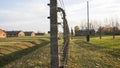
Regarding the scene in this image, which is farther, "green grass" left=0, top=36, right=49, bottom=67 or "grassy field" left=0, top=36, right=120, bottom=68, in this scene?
"green grass" left=0, top=36, right=49, bottom=67

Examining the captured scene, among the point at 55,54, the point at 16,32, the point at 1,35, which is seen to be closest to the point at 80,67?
the point at 55,54

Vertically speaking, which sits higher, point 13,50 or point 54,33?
point 54,33

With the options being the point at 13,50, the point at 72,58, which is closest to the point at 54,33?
the point at 72,58

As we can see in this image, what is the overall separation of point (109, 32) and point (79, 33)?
658 inches

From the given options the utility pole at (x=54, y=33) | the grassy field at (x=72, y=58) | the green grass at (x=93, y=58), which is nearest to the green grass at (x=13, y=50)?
the grassy field at (x=72, y=58)

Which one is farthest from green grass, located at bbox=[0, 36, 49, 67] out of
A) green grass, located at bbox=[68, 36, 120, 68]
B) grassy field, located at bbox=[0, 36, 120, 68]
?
green grass, located at bbox=[68, 36, 120, 68]

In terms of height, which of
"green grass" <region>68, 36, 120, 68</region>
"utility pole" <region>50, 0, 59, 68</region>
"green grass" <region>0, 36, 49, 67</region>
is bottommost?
"green grass" <region>0, 36, 49, 67</region>

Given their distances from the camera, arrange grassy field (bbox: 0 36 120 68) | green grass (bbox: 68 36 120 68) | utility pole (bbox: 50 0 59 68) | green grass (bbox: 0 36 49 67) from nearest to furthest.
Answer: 1. utility pole (bbox: 50 0 59 68)
2. grassy field (bbox: 0 36 120 68)
3. green grass (bbox: 68 36 120 68)
4. green grass (bbox: 0 36 49 67)

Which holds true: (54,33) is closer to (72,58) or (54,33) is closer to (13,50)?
(72,58)

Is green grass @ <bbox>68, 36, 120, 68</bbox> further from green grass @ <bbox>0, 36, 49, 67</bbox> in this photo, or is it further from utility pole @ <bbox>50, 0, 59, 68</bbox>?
utility pole @ <bbox>50, 0, 59, 68</bbox>

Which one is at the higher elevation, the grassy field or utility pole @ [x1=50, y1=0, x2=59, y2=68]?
utility pole @ [x1=50, y1=0, x2=59, y2=68]

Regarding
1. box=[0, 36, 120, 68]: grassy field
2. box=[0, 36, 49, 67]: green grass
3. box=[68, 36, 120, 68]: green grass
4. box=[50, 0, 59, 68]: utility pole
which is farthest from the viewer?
box=[0, 36, 49, 67]: green grass

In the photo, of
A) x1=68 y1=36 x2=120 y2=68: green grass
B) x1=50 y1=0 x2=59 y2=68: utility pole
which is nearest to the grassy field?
x1=68 y1=36 x2=120 y2=68: green grass

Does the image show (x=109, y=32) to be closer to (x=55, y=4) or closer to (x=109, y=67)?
(x=109, y=67)
